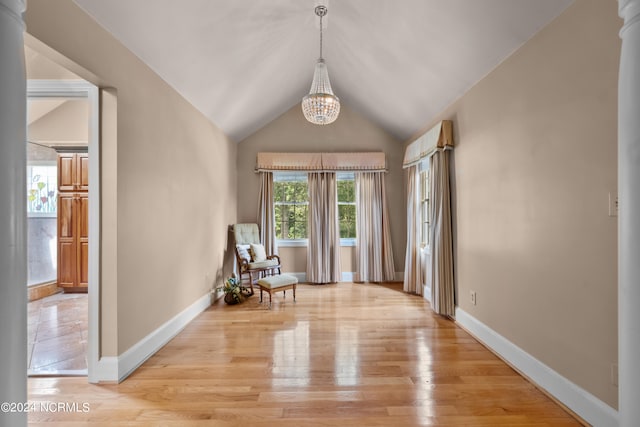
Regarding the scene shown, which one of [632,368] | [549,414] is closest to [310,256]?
[549,414]

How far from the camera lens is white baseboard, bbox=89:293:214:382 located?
2145mm

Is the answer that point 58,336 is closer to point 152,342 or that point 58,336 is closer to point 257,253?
point 152,342

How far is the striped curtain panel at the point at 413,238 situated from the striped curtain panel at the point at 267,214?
2295 mm

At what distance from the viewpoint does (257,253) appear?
4.76 meters

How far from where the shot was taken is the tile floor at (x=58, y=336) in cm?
236

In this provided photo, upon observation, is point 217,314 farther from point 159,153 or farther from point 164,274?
point 159,153

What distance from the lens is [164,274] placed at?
112 inches

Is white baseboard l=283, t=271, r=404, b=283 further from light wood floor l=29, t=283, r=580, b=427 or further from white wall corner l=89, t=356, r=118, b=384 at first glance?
white wall corner l=89, t=356, r=118, b=384

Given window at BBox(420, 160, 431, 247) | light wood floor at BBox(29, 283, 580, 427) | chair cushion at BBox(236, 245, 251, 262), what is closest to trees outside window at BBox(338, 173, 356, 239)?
window at BBox(420, 160, 431, 247)

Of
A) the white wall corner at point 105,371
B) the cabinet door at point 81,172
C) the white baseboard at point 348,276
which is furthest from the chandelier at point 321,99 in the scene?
the cabinet door at point 81,172

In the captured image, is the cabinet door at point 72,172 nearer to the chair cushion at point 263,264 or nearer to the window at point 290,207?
the chair cushion at point 263,264

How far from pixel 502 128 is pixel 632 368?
216 centimetres

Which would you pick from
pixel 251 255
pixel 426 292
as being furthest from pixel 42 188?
pixel 426 292

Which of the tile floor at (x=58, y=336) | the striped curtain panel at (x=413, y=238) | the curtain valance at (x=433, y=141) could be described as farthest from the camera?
the striped curtain panel at (x=413, y=238)
